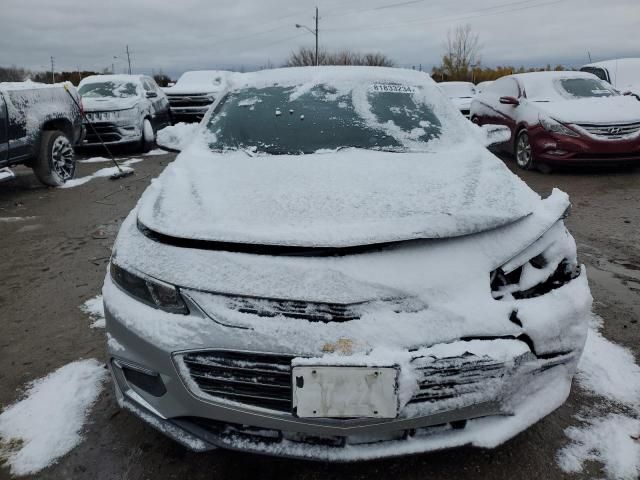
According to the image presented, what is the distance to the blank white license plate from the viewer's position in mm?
1436

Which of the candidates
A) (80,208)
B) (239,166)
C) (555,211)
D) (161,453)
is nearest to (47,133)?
(80,208)

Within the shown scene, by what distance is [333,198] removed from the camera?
6.41 feet

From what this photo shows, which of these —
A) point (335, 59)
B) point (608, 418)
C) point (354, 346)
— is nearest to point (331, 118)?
point (354, 346)

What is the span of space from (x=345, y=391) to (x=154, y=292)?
0.70 meters

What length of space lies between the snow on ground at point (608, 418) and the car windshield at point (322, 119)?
4.46 feet

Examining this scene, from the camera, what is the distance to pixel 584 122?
256 inches

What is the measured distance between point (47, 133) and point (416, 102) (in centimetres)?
554

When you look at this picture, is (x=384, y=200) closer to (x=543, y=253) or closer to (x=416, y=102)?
(x=543, y=253)

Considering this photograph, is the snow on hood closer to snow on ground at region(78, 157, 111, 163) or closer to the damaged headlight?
snow on ground at region(78, 157, 111, 163)

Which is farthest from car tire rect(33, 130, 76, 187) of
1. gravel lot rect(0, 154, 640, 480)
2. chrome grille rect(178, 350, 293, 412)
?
chrome grille rect(178, 350, 293, 412)

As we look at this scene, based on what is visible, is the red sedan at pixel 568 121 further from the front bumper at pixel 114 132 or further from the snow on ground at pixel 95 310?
the front bumper at pixel 114 132

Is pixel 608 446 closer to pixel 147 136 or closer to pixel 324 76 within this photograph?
pixel 324 76

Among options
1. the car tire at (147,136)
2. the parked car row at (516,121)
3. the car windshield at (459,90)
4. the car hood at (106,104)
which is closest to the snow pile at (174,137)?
the parked car row at (516,121)

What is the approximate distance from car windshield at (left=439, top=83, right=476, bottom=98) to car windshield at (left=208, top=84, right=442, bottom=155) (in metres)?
11.6
